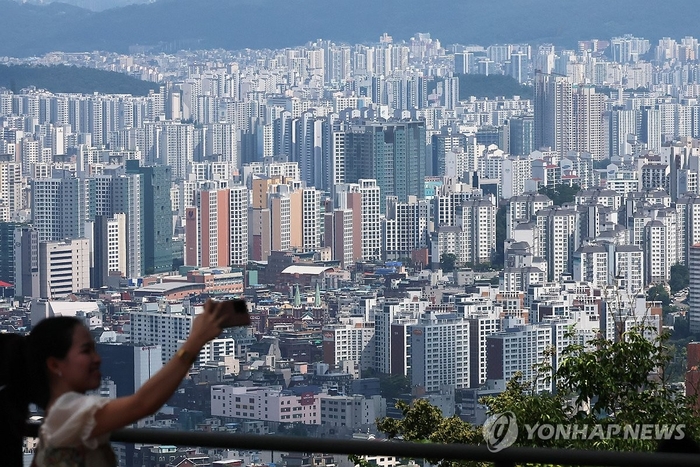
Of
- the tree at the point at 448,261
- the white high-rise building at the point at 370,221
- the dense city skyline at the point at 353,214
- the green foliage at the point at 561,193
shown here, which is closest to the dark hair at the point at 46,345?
the dense city skyline at the point at 353,214

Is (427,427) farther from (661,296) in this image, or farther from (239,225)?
(239,225)

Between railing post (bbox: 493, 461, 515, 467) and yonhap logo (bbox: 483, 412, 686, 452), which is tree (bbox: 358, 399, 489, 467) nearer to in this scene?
yonhap logo (bbox: 483, 412, 686, 452)

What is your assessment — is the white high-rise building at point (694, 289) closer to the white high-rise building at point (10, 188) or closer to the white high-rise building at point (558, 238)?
the white high-rise building at point (558, 238)

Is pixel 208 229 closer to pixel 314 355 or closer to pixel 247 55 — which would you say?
pixel 314 355

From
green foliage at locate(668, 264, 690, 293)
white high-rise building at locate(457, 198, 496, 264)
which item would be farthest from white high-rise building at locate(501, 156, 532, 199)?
green foliage at locate(668, 264, 690, 293)

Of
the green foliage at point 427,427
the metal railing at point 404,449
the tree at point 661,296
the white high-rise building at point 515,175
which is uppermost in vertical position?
the white high-rise building at point 515,175

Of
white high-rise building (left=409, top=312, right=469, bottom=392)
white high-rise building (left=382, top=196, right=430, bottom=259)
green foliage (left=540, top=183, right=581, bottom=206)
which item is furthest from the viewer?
green foliage (left=540, top=183, right=581, bottom=206)
